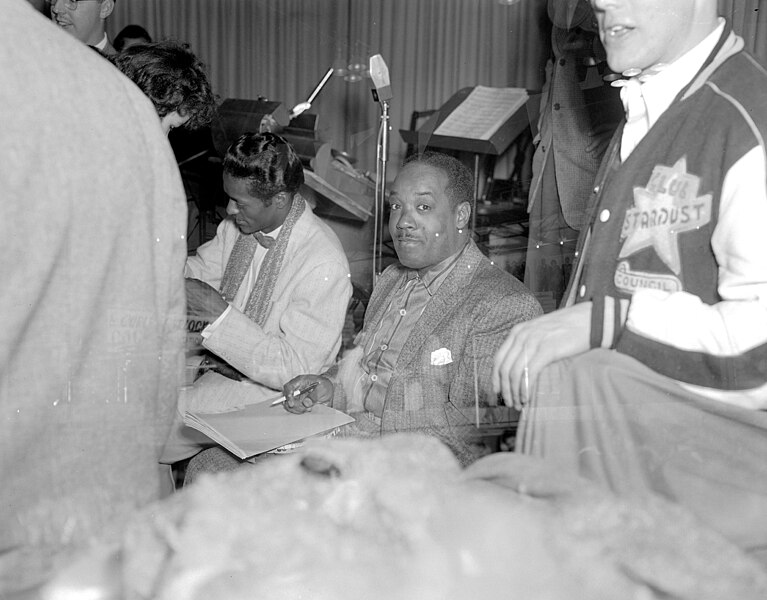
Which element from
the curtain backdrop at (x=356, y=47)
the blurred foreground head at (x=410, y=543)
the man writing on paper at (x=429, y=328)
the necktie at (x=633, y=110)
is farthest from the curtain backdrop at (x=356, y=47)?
the blurred foreground head at (x=410, y=543)

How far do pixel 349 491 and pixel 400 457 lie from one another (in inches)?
3.0

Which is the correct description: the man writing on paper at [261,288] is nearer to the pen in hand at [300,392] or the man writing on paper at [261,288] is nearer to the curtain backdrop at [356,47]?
the pen in hand at [300,392]

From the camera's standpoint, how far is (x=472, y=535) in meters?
0.63

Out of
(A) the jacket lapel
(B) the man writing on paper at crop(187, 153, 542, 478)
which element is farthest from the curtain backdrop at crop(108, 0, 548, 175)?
(A) the jacket lapel

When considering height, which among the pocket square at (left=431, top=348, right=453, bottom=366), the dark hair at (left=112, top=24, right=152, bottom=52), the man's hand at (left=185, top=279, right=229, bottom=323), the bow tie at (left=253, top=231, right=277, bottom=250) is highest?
the dark hair at (left=112, top=24, right=152, bottom=52)

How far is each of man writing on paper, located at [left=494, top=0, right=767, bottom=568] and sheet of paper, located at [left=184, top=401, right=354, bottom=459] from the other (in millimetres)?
286

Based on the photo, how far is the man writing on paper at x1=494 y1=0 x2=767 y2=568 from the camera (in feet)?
2.10

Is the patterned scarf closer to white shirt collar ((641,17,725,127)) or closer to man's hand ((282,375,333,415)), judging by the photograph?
man's hand ((282,375,333,415))

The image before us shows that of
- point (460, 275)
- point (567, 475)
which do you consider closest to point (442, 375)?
point (460, 275)

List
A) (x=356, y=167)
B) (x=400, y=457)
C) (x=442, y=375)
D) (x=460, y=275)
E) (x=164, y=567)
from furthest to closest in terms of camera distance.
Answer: (x=356, y=167) < (x=460, y=275) < (x=442, y=375) < (x=400, y=457) < (x=164, y=567)

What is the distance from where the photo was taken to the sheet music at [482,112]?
4.13 ft

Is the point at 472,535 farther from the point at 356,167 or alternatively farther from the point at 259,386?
the point at 356,167

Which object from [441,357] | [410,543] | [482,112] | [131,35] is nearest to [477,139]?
[482,112]

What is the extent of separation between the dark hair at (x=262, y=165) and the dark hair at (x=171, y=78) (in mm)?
114
